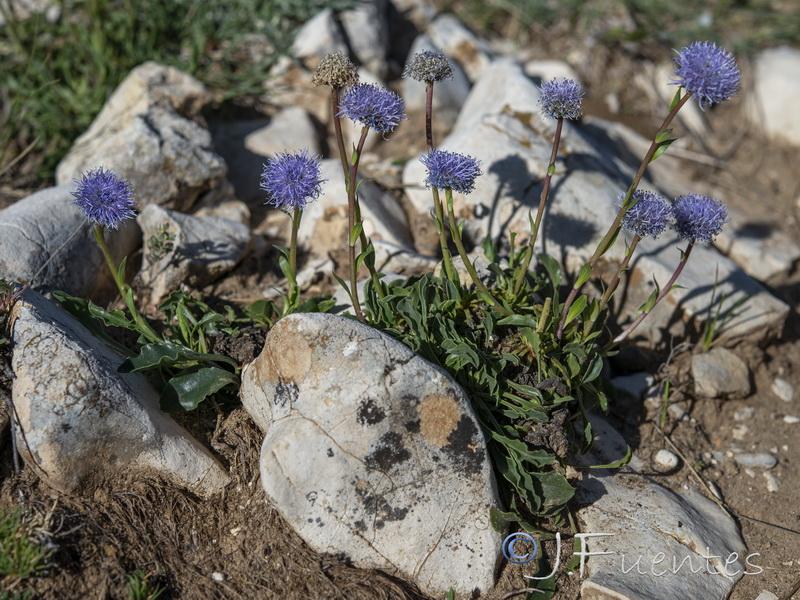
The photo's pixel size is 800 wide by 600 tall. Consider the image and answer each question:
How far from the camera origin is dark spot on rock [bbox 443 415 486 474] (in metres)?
3.21

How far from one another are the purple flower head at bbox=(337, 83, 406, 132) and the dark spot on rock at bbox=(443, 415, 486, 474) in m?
1.34

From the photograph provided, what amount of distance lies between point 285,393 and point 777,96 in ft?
19.5

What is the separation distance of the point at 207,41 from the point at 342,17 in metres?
1.19

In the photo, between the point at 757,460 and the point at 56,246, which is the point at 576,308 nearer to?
the point at 757,460

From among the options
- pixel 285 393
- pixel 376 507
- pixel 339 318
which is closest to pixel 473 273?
pixel 339 318

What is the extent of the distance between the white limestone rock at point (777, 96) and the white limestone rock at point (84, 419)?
6.08m

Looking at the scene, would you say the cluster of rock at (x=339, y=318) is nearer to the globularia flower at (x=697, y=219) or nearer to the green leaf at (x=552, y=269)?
the green leaf at (x=552, y=269)

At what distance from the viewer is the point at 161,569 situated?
3025mm

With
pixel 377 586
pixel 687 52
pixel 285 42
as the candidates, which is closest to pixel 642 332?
pixel 687 52

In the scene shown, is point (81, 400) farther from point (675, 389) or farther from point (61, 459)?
point (675, 389)

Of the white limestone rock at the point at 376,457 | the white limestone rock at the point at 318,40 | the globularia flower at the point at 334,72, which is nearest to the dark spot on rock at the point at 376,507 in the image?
the white limestone rock at the point at 376,457

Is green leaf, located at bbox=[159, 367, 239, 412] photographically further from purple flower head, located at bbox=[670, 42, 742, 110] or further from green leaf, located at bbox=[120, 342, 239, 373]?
purple flower head, located at bbox=[670, 42, 742, 110]

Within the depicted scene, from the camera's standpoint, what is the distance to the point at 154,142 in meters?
4.75

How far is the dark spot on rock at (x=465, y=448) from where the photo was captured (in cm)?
321
